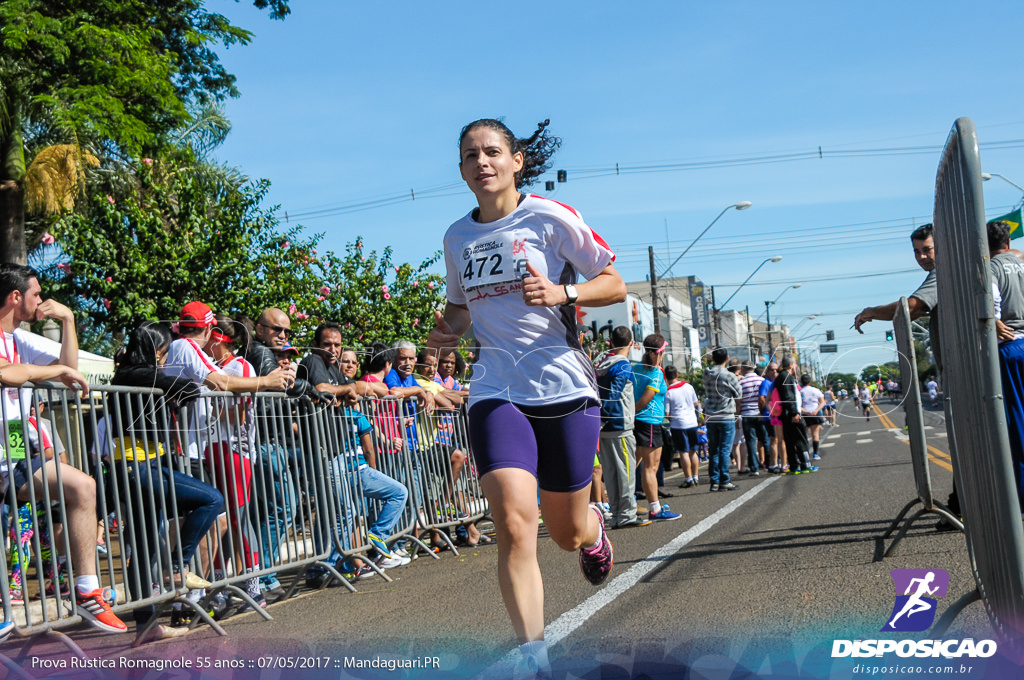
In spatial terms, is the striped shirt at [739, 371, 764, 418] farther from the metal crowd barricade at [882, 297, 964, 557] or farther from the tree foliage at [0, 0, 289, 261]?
the tree foliage at [0, 0, 289, 261]

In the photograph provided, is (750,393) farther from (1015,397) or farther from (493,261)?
(493,261)

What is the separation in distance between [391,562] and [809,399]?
11.8 m

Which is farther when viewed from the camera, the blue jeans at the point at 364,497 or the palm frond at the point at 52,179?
the palm frond at the point at 52,179

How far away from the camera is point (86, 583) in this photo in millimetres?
5082

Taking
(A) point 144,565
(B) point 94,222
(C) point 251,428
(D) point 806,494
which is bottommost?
(D) point 806,494

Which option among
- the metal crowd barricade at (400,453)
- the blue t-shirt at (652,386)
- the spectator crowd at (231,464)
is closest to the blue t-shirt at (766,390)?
the blue t-shirt at (652,386)

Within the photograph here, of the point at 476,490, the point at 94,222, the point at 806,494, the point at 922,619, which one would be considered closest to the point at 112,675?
the point at 922,619

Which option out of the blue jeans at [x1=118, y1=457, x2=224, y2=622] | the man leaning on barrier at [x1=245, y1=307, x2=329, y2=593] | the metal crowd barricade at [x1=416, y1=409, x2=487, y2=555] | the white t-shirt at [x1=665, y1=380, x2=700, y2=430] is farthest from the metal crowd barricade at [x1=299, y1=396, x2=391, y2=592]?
the white t-shirt at [x1=665, y1=380, x2=700, y2=430]

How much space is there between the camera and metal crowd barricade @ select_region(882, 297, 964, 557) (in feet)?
21.4

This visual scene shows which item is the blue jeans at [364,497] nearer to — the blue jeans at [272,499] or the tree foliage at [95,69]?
the blue jeans at [272,499]

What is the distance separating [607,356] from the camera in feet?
30.3

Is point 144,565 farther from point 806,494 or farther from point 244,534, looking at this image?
point 806,494

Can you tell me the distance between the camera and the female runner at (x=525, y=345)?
11.3 ft

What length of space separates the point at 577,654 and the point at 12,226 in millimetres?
20604
